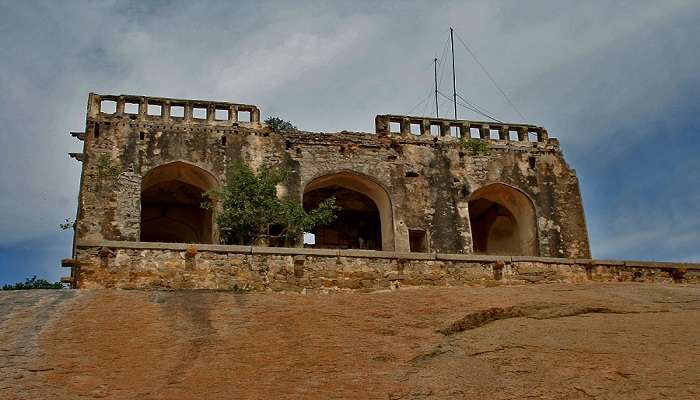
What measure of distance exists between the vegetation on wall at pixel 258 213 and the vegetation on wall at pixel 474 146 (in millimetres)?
5714

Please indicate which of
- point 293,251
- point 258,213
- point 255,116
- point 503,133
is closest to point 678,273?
point 503,133

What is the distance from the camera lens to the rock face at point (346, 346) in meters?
8.11

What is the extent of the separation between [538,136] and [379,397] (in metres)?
20.0

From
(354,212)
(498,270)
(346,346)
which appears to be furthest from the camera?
(354,212)

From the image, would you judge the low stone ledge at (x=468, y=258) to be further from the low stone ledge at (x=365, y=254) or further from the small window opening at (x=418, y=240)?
the small window opening at (x=418, y=240)

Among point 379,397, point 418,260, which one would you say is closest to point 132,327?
point 379,397

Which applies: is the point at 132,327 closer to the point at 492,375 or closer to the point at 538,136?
the point at 492,375

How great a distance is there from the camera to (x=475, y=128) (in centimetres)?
2661

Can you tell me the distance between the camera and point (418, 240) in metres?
24.4

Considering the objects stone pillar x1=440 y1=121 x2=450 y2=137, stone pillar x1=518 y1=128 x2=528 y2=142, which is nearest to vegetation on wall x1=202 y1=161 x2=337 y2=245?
stone pillar x1=440 y1=121 x2=450 y2=137

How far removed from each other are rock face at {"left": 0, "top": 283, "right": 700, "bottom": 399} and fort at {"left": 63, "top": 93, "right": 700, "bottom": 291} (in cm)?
656

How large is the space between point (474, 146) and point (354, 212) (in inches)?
212

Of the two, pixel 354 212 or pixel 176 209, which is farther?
pixel 354 212

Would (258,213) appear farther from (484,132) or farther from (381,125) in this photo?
(484,132)
